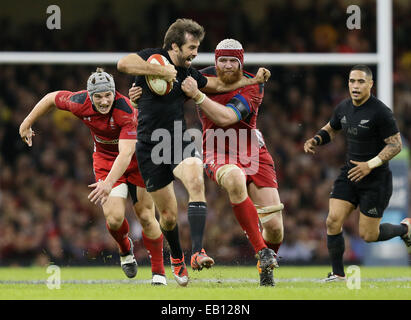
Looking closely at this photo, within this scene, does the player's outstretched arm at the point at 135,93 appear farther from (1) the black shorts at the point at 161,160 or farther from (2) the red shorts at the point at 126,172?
(2) the red shorts at the point at 126,172

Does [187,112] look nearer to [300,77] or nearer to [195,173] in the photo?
[300,77]

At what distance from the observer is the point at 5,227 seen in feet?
43.5

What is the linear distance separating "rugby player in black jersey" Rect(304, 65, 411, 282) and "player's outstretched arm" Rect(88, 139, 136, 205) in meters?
2.00

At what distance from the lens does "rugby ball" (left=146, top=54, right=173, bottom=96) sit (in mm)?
7035

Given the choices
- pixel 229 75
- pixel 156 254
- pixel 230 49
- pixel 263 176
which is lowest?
pixel 156 254

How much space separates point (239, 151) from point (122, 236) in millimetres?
1480

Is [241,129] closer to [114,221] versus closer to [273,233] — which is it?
[273,233]

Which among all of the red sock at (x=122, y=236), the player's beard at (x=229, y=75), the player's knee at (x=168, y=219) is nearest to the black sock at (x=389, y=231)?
the player's beard at (x=229, y=75)

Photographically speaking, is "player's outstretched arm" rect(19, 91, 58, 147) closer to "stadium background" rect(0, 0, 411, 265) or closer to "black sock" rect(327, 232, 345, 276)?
"black sock" rect(327, 232, 345, 276)

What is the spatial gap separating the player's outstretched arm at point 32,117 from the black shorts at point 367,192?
9.83 ft

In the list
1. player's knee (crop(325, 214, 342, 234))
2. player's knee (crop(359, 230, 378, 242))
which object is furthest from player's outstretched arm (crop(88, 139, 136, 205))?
player's knee (crop(359, 230, 378, 242))

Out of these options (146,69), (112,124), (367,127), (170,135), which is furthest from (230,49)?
(367,127)

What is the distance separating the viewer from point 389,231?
8.54 meters
